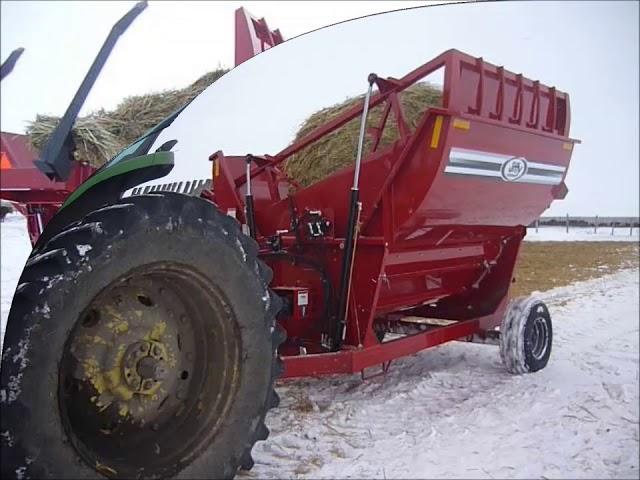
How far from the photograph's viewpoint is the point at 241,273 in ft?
6.92

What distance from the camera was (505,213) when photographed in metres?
4.09

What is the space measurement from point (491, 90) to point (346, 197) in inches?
44.4

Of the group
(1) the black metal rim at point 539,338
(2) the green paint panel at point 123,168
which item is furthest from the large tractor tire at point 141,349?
(1) the black metal rim at point 539,338

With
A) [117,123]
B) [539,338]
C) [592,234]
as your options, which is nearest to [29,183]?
[117,123]

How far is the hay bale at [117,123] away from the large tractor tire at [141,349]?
0.64ft

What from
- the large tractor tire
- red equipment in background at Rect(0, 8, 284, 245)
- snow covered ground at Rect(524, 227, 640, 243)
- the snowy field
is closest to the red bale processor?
the large tractor tire

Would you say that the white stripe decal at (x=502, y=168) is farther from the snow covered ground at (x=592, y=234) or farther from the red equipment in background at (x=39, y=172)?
the red equipment in background at (x=39, y=172)

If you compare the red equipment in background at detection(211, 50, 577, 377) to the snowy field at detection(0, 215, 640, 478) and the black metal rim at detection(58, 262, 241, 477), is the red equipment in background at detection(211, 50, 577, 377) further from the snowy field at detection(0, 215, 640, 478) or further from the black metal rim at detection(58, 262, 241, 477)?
the black metal rim at detection(58, 262, 241, 477)

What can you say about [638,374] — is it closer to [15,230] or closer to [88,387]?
[88,387]

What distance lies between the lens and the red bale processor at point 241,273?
1646mm

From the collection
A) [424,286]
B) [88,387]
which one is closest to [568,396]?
[424,286]

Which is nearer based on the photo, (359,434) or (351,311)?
(359,434)

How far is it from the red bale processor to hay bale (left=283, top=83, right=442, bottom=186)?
56 millimetres

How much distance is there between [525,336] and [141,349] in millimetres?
3316
